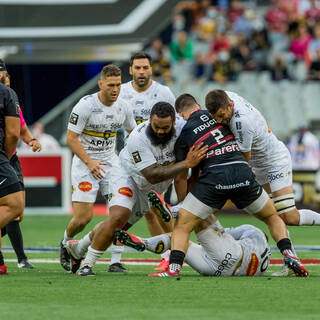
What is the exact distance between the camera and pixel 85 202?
34.8 ft

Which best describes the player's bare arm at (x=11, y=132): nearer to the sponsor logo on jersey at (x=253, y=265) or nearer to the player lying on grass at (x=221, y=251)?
the player lying on grass at (x=221, y=251)

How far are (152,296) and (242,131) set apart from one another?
234cm

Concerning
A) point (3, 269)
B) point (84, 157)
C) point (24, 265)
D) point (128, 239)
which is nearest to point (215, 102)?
point (128, 239)

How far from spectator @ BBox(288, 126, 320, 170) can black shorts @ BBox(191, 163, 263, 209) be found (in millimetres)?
12649

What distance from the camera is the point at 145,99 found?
1114 cm

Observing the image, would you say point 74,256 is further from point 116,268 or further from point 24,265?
point 24,265

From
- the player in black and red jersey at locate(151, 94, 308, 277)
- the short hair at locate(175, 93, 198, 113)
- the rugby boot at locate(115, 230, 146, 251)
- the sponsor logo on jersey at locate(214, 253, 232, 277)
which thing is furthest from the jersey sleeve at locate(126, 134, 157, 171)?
the sponsor logo on jersey at locate(214, 253, 232, 277)

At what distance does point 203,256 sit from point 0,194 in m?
2.09

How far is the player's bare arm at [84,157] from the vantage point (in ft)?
33.5

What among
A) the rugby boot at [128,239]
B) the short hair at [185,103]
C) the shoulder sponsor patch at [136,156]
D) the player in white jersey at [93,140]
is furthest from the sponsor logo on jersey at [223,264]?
the player in white jersey at [93,140]

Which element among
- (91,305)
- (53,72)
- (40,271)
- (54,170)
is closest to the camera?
(91,305)

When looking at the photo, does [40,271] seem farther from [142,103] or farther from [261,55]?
[261,55]

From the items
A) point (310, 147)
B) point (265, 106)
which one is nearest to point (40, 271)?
point (310, 147)

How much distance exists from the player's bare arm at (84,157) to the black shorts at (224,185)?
1590 millimetres
